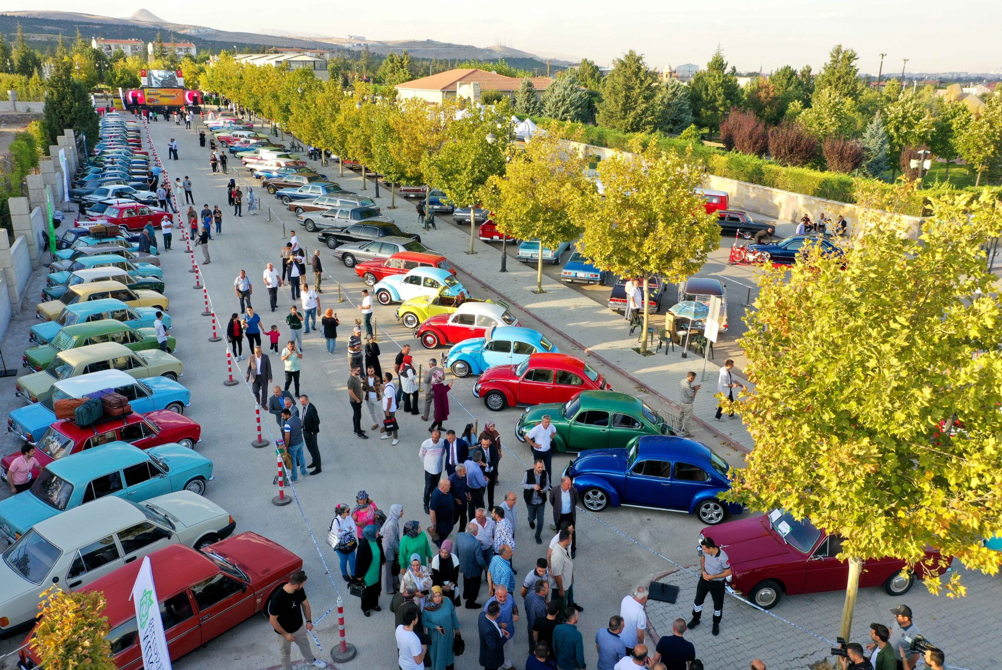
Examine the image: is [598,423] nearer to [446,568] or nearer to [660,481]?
[660,481]

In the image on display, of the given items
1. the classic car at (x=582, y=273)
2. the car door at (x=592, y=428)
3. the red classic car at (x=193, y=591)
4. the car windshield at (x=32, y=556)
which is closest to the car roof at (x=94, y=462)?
the car windshield at (x=32, y=556)

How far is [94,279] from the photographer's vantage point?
72.3ft

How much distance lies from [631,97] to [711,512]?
5363 cm

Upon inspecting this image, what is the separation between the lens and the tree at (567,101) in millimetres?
67625

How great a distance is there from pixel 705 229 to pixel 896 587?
38.2 feet

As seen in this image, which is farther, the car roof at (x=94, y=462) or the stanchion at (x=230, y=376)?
the stanchion at (x=230, y=376)

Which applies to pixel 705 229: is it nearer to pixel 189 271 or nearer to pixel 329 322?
pixel 329 322

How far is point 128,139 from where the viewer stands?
60625mm

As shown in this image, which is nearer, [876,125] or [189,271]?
[189,271]

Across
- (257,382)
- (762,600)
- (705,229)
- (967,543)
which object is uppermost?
(705,229)

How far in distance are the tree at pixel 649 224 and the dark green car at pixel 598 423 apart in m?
6.16

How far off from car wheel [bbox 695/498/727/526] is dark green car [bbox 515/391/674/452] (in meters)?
2.03

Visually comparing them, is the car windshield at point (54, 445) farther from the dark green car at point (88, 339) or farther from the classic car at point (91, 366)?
the dark green car at point (88, 339)

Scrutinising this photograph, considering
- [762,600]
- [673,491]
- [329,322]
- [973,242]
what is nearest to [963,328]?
[973,242]
